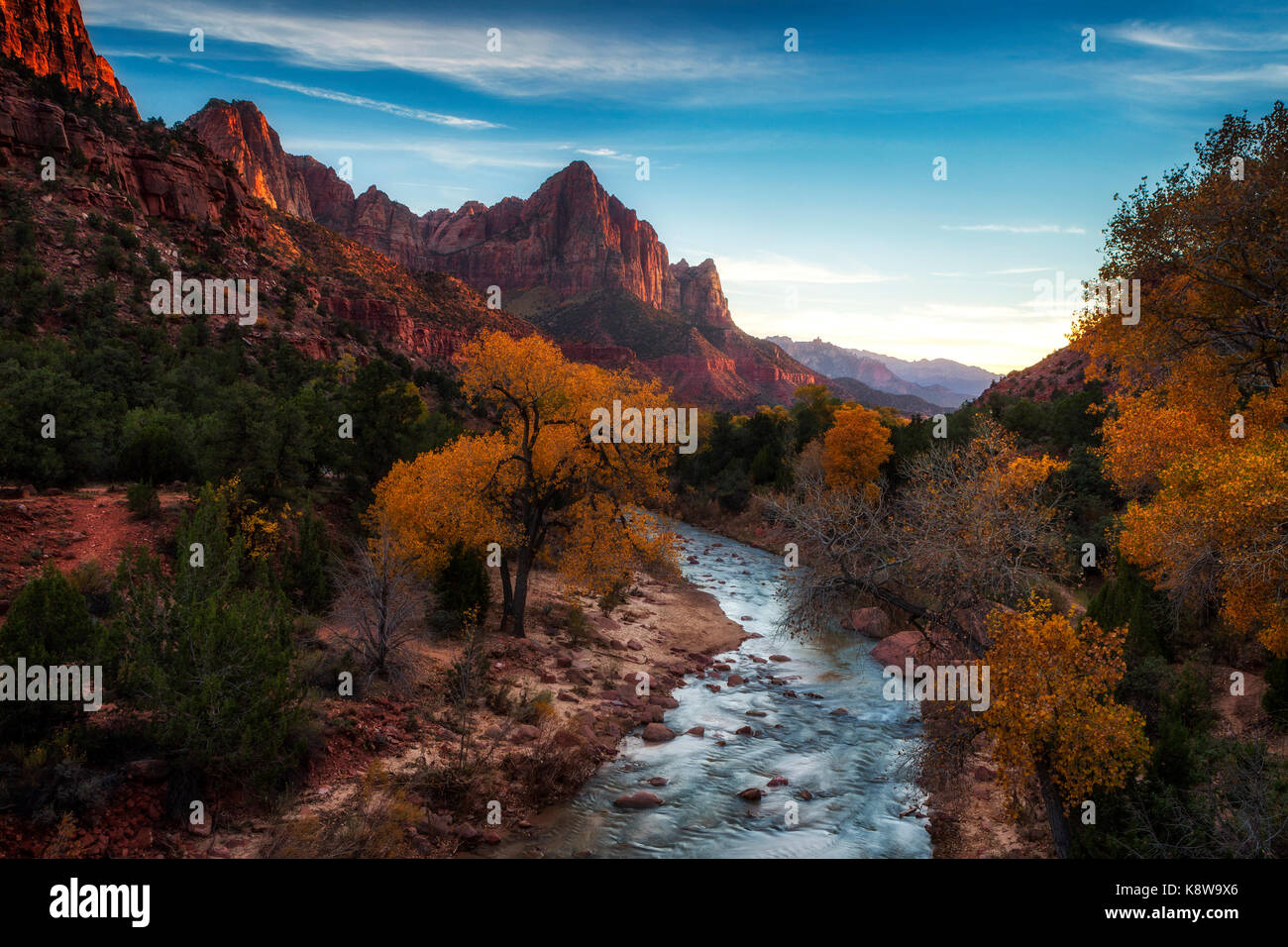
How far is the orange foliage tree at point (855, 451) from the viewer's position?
43156mm

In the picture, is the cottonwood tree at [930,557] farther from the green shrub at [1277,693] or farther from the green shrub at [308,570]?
the green shrub at [308,570]

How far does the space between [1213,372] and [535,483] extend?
16975 millimetres

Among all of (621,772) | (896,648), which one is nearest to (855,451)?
(896,648)

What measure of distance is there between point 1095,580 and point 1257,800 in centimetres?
2226

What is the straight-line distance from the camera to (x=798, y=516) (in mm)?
11852

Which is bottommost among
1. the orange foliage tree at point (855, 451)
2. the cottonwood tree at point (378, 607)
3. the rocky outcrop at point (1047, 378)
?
the cottonwood tree at point (378, 607)

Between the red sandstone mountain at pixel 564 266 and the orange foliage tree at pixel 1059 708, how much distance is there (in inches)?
3759

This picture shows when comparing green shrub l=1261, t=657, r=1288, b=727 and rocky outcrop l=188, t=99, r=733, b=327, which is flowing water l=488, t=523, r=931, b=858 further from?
rocky outcrop l=188, t=99, r=733, b=327

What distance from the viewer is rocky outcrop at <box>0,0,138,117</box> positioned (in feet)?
184

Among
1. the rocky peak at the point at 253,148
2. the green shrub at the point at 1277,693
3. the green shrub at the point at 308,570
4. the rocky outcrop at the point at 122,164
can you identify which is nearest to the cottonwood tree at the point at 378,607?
the green shrub at the point at 308,570

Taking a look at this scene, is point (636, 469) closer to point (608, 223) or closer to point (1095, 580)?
point (1095, 580)

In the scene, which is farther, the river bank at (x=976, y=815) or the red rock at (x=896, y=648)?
the red rock at (x=896, y=648)

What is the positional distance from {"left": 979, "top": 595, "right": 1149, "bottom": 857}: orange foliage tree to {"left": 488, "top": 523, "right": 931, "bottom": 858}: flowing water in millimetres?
3920

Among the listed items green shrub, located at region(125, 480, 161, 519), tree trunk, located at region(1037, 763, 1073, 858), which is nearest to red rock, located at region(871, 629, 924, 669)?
tree trunk, located at region(1037, 763, 1073, 858)
